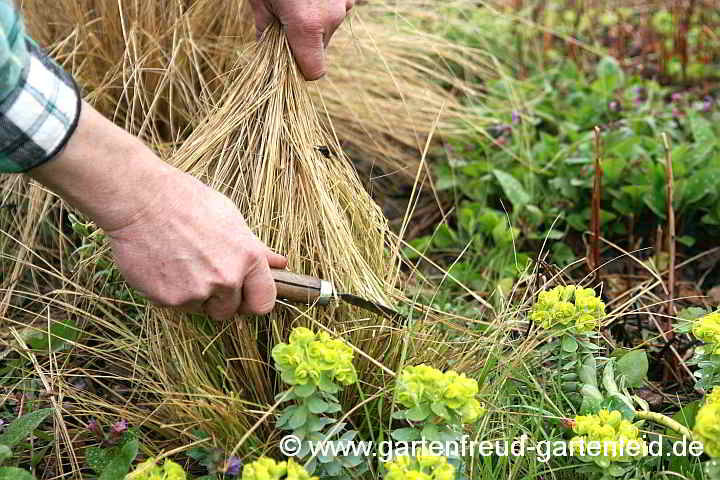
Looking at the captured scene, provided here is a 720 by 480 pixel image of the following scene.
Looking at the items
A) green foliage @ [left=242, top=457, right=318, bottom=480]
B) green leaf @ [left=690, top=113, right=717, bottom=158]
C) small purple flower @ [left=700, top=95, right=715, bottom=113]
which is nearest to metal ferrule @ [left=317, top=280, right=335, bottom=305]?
green foliage @ [left=242, top=457, right=318, bottom=480]

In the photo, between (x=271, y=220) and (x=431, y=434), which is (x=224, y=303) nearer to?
(x=271, y=220)

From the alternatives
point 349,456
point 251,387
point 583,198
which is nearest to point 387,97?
point 583,198

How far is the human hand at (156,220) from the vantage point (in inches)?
40.0

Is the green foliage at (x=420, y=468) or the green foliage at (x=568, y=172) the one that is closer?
the green foliage at (x=420, y=468)

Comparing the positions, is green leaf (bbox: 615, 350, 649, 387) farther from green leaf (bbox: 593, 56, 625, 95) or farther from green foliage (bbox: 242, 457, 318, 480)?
green leaf (bbox: 593, 56, 625, 95)

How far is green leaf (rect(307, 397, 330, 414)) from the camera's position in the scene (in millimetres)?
1073

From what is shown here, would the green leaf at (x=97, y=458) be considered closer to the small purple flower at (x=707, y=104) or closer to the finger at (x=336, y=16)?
the finger at (x=336, y=16)

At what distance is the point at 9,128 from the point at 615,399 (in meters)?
0.96

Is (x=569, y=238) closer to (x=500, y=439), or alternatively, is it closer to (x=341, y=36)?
(x=341, y=36)

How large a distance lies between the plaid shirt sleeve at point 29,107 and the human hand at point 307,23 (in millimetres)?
575

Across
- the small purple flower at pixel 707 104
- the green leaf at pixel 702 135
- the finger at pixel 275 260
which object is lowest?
the small purple flower at pixel 707 104

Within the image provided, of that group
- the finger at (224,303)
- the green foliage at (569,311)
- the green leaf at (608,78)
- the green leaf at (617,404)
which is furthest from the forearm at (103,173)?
the green leaf at (608,78)

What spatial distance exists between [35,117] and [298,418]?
514mm

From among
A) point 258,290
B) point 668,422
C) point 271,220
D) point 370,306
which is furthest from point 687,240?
point 258,290
